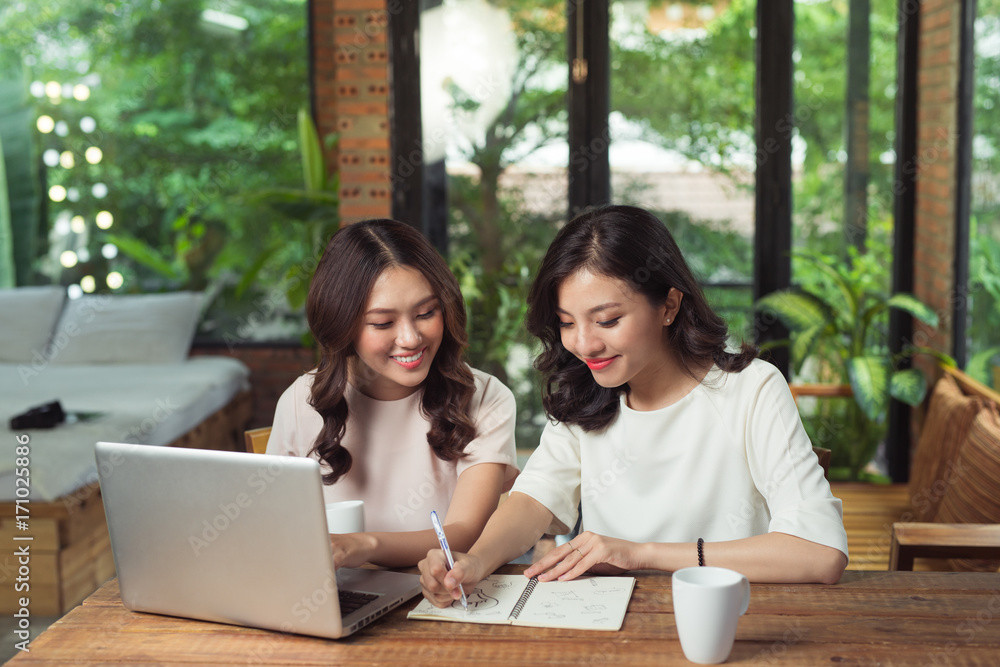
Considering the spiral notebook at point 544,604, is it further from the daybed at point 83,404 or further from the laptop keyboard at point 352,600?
the daybed at point 83,404

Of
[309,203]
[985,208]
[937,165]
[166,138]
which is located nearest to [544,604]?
[985,208]

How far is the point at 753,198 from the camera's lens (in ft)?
13.3

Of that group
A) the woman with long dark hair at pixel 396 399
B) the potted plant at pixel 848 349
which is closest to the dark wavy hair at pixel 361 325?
the woman with long dark hair at pixel 396 399

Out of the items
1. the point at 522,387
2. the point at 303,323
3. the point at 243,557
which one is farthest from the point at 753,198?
the point at 243,557

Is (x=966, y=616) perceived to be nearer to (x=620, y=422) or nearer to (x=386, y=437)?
(x=620, y=422)

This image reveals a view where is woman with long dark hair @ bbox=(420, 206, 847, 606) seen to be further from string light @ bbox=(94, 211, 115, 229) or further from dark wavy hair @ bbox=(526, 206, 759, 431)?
string light @ bbox=(94, 211, 115, 229)

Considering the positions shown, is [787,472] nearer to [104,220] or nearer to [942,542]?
[942,542]

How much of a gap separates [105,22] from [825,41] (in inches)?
158

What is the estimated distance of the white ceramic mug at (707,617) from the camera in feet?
3.52

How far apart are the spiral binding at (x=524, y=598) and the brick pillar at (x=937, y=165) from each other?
2821 millimetres

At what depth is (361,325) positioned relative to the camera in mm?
1655

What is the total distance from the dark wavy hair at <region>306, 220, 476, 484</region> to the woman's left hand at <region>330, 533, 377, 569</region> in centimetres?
37

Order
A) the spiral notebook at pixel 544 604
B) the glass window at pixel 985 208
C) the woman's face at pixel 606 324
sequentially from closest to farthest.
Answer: the spiral notebook at pixel 544 604, the woman's face at pixel 606 324, the glass window at pixel 985 208

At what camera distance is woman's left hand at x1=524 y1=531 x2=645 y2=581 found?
1.37 m
